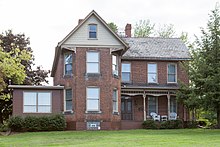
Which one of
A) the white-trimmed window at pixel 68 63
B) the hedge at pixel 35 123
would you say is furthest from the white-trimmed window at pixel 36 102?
the white-trimmed window at pixel 68 63

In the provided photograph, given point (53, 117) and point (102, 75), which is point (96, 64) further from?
point (53, 117)

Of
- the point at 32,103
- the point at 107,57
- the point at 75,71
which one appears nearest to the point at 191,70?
the point at 107,57

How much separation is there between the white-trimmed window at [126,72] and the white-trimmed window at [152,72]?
1661 mm

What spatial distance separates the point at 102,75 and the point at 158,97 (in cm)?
708

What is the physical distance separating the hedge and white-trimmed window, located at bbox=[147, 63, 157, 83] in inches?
386

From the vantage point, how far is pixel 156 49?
40.9 m

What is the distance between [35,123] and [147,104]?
10479 mm

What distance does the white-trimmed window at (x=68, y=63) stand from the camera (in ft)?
115

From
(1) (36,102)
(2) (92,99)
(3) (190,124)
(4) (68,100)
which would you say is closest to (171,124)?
(3) (190,124)

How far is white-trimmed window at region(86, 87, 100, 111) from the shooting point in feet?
113

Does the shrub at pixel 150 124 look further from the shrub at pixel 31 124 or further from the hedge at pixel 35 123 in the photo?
the shrub at pixel 31 124

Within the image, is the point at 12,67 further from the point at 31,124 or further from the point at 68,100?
the point at 31,124

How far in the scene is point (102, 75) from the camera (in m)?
34.5

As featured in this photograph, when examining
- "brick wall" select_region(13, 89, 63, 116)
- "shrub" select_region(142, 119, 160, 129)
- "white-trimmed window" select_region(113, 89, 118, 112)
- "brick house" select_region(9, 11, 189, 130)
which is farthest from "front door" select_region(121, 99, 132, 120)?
"brick wall" select_region(13, 89, 63, 116)
